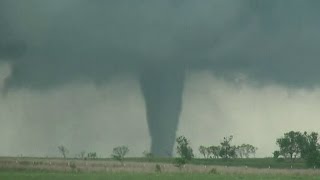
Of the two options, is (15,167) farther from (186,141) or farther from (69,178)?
(186,141)

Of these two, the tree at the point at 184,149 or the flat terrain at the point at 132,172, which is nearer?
the flat terrain at the point at 132,172

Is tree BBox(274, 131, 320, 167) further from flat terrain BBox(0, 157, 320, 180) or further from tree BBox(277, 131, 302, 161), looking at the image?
flat terrain BBox(0, 157, 320, 180)

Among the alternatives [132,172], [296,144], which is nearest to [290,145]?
[296,144]

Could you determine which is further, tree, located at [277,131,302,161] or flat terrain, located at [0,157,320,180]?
tree, located at [277,131,302,161]

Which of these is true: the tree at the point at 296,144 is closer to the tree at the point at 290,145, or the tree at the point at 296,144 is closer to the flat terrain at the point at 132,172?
the tree at the point at 290,145

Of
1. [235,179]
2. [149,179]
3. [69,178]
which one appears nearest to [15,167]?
[69,178]

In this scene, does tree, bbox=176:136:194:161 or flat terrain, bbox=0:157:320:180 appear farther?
tree, bbox=176:136:194:161

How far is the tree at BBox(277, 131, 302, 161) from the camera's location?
182 metres

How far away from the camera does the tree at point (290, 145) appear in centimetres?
18150

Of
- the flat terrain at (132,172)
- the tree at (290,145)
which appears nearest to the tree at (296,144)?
the tree at (290,145)

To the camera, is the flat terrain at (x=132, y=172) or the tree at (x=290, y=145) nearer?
the flat terrain at (x=132, y=172)

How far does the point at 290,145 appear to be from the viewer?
601 feet

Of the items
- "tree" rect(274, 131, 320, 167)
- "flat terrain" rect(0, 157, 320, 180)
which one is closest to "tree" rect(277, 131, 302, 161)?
"tree" rect(274, 131, 320, 167)

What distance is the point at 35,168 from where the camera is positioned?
75250 millimetres
